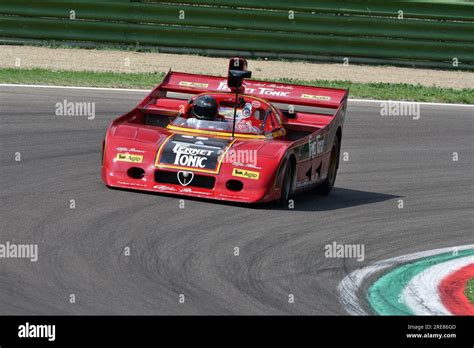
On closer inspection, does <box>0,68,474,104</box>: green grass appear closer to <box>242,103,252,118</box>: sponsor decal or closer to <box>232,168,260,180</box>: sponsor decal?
<box>242,103,252,118</box>: sponsor decal

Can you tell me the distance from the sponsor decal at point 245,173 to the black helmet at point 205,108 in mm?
1412

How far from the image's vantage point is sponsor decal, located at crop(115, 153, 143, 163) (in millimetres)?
12383

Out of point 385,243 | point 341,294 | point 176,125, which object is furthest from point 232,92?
point 341,294

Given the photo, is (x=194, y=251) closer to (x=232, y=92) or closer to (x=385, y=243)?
(x=385, y=243)

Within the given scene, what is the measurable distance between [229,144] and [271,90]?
2.38 metres

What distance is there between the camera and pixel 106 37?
24.2 metres

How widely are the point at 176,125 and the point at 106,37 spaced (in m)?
11.2

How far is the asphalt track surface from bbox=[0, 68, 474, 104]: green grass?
8.54 ft

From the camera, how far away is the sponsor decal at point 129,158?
1238 centimetres

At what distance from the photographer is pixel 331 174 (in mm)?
14172
